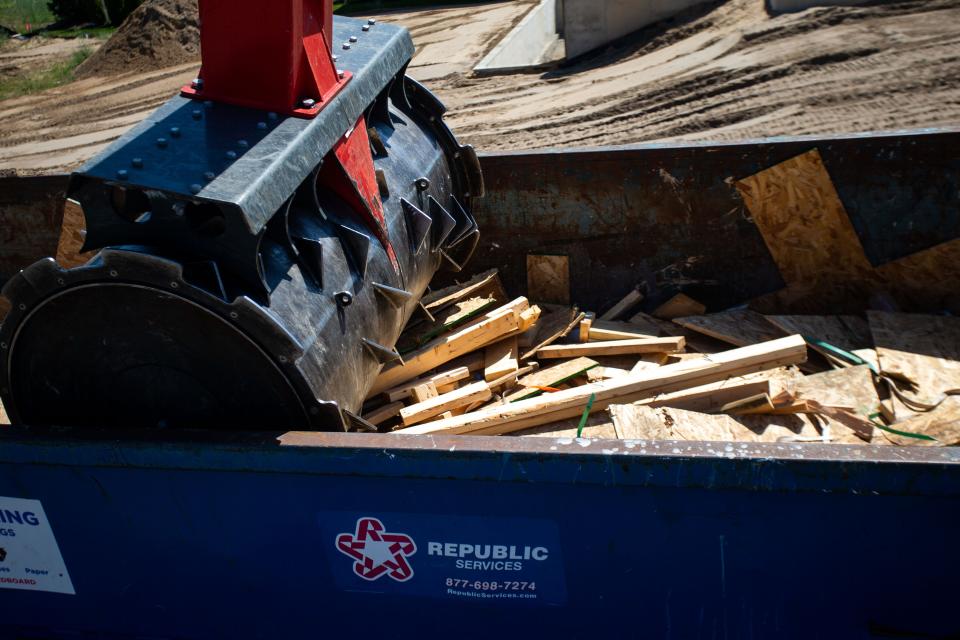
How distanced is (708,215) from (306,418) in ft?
9.13

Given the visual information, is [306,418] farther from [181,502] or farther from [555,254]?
[555,254]

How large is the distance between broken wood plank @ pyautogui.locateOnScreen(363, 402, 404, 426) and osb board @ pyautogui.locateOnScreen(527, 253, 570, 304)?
1316mm

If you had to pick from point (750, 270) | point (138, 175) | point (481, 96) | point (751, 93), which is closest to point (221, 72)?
point (138, 175)

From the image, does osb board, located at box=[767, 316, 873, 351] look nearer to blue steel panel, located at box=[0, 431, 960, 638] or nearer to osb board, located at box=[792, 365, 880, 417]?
osb board, located at box=[792, 365, 880, 417]

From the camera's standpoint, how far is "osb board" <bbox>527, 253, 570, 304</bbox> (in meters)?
5.13

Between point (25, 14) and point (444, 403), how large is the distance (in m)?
26.9

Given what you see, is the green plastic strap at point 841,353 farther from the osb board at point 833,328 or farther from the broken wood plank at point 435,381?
the broken wood plank at point 435,381

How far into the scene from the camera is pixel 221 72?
10.6ft

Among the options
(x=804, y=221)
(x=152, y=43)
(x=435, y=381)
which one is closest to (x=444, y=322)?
(x=435, y=381)

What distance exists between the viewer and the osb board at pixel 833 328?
178 inches

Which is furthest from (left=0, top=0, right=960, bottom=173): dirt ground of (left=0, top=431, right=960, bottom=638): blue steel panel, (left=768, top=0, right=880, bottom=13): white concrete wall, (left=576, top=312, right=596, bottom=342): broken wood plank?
(left=0, top=431, right=960, bottom=638): blue steel panel

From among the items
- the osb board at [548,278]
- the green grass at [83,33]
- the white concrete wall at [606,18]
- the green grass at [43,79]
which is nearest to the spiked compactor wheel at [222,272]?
the osb board at [548,278]

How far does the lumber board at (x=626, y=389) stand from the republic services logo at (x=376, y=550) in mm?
1073

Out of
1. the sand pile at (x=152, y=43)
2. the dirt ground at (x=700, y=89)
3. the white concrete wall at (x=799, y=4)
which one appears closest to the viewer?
the dirt ground at (x=700, y=89)
